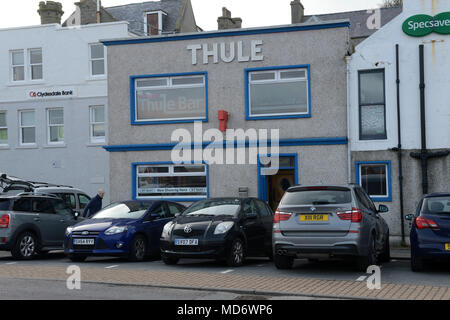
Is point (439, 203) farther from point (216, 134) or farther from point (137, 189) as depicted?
point (137, 189)

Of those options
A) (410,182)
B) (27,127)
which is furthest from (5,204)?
(27,127)

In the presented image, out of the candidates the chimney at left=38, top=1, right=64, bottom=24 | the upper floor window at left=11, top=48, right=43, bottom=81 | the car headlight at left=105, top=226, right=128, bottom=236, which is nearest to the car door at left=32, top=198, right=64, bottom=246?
the car headlight at left=105, top=226, right=128, bottom=236

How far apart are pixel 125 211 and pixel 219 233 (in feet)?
10.5

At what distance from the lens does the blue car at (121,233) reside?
14.1 metres

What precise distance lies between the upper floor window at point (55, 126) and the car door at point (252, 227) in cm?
1815

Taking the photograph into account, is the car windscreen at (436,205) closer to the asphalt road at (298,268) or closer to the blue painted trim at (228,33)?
the asphalt road at (298,268)

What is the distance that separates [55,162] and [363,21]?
24.8 metres

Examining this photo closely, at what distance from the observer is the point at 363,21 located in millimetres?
44281

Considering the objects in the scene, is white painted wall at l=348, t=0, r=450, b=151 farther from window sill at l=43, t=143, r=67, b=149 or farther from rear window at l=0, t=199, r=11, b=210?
window sill at l=43, t=143, r=67, b=149

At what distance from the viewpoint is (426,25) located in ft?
61.1

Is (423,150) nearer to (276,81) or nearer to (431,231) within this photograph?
(276,81)

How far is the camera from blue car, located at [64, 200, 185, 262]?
14078 mm

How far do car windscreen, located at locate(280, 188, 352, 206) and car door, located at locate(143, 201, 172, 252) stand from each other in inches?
162

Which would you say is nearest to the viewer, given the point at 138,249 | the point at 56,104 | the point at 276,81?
the point at 138,249
